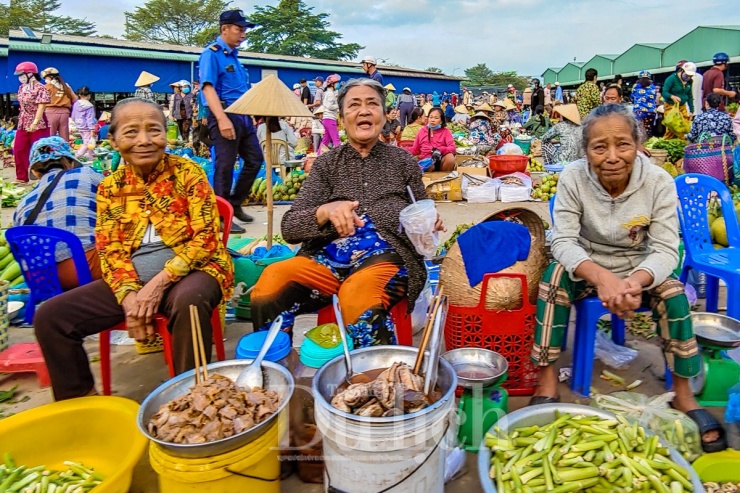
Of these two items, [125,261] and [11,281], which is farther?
[11,281]

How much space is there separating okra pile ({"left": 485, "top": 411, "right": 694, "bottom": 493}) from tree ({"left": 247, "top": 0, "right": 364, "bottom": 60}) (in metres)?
44.8

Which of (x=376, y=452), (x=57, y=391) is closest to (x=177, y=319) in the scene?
(x=57, y=391)

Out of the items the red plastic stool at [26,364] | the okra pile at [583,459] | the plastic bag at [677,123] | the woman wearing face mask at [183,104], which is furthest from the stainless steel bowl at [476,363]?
the woman wearing face mask at [183,104]

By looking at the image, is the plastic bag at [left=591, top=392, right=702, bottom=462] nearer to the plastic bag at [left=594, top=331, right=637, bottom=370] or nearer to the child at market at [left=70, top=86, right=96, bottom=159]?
the plastic bag at [left=594, top=331, right=637, bottom=370]

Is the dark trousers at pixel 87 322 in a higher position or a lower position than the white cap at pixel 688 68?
lower

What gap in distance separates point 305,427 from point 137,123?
62.1 inches

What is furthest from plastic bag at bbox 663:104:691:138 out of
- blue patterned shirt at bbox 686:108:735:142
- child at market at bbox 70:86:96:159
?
child at market at bbox 70:86:96:159

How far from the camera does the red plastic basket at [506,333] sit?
2.54m

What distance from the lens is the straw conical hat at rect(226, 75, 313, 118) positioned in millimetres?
4172

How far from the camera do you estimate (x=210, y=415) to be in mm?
1713

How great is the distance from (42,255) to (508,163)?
22.4 feet

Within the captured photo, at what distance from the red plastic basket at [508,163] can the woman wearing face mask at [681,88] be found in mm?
3556

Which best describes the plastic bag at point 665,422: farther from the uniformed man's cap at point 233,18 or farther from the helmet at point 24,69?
the helmet at point 24,69

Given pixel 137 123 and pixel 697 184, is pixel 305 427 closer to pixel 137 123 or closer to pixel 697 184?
pixel 137 123
